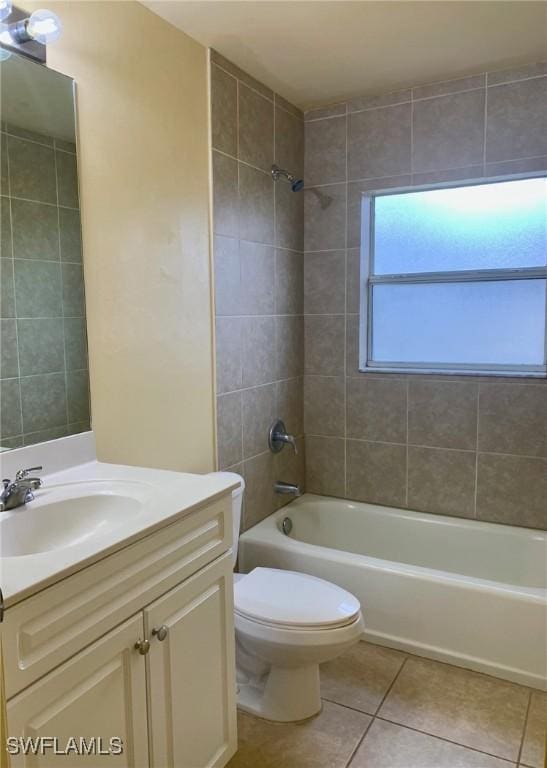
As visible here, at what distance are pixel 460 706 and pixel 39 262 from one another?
2.05 meters

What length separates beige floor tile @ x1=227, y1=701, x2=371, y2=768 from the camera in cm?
178

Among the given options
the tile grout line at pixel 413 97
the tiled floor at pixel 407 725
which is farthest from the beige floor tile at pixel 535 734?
the tile grout line at pixel 413 97

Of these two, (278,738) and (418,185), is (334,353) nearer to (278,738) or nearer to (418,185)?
(418,185)

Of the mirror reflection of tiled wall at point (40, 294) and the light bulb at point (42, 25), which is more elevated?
the light bulb at point (42, 25)

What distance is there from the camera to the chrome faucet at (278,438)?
9.24ft

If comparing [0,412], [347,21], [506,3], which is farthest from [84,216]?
[506,3]

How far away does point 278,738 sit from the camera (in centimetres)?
188

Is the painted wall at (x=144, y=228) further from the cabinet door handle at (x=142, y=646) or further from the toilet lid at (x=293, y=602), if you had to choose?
the cabinet door handle at (x=142, y=646)

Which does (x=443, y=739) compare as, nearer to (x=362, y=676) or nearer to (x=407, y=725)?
(x=407, y=725)

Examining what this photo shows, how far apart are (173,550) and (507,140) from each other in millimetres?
2280

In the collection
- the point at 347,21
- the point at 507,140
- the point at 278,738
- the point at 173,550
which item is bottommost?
the point at 278,738

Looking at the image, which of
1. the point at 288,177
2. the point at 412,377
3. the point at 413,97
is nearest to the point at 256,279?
the point at 288,177

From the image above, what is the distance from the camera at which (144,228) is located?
6.56 ft

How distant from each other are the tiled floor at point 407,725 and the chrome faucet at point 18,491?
3.51 ft
